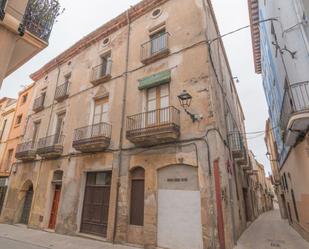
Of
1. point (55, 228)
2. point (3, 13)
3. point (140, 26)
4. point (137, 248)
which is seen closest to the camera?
point (3, 13)

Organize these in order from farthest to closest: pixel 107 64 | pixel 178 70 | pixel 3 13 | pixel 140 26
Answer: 1. pixel 107 64
2. pixel 140 26
3. pixel 178 70
4. pixel 3 13

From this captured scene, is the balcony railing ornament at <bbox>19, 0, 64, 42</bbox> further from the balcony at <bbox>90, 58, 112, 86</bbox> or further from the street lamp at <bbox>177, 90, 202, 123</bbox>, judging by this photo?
the balcony at <bbox>90, 58, 112, 86</bbox>

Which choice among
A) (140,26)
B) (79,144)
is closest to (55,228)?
(79,144)

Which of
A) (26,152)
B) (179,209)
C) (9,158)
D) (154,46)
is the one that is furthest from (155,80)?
(9,158)

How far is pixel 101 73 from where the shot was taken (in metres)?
12.0

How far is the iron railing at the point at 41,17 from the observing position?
429 cm

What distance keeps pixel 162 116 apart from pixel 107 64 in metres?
5.86

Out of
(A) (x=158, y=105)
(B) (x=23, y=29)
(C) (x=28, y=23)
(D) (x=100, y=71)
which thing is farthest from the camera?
(D) (x=100, y=71)

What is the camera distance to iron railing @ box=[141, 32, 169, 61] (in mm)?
9594

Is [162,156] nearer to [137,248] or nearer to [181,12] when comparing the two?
[137,248]

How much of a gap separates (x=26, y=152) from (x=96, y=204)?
662cm

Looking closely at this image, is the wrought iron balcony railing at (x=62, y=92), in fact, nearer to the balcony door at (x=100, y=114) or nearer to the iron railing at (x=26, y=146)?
the balcony door at (x=100, y=114)

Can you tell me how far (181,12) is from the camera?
970cm

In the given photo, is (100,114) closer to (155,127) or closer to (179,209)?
(155,127)
